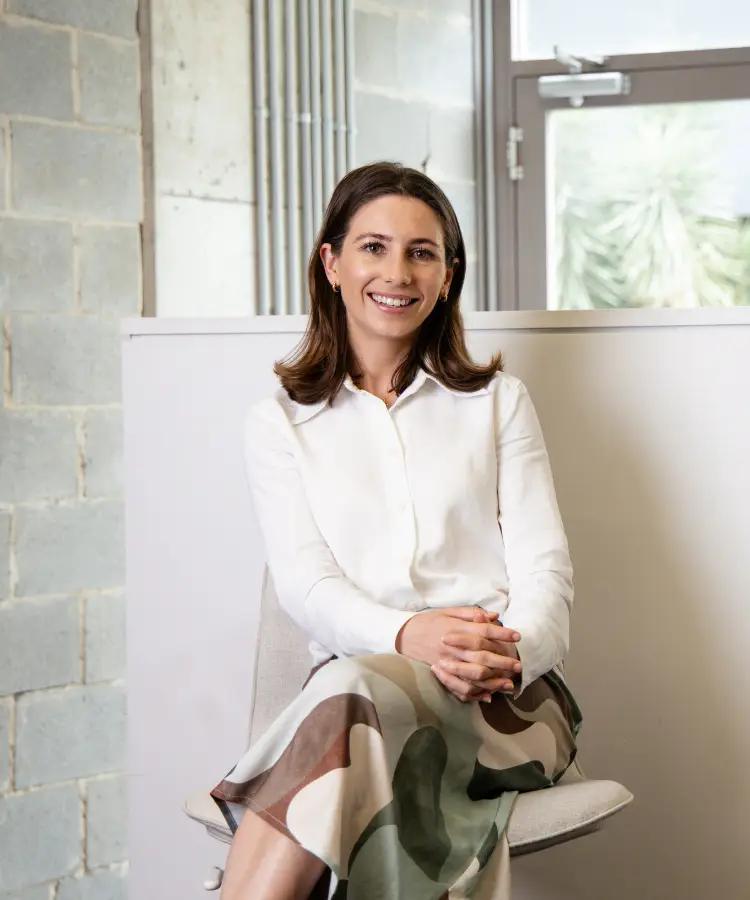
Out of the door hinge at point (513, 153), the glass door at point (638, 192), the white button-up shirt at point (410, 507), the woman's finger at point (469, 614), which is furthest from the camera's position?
A: the door hinge at point (513, 153)

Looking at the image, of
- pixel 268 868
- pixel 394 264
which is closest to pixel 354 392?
pixel 394 264

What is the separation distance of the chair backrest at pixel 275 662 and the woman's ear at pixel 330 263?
0.50m

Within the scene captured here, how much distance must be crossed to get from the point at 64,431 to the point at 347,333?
1.02 meters

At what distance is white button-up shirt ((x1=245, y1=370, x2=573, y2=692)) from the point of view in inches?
71.4

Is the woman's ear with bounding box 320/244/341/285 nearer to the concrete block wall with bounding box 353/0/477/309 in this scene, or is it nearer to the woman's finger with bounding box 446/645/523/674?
the woman's finger with bounding box 446/645/523/674

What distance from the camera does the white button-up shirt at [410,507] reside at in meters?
1.81

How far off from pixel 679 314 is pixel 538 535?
51 cm

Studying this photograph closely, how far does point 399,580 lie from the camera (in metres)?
1.82

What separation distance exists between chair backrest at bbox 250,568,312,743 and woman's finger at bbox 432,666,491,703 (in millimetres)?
408

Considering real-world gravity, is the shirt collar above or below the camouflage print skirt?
above

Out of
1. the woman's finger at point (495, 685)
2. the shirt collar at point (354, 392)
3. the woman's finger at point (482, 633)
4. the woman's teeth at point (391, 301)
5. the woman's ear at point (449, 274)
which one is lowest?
the woman's finger at point (495, 685)

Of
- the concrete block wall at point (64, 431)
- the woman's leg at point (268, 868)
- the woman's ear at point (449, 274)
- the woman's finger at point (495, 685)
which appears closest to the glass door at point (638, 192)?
the concrete block wall at point (64, 431)

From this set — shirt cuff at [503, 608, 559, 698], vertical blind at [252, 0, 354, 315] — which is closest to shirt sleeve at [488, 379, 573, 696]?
shirt cuff at [503, 608, 559, 698]

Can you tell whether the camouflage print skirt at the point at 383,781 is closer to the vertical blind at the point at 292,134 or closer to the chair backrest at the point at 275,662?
the chair backrest at the point at 275,662
